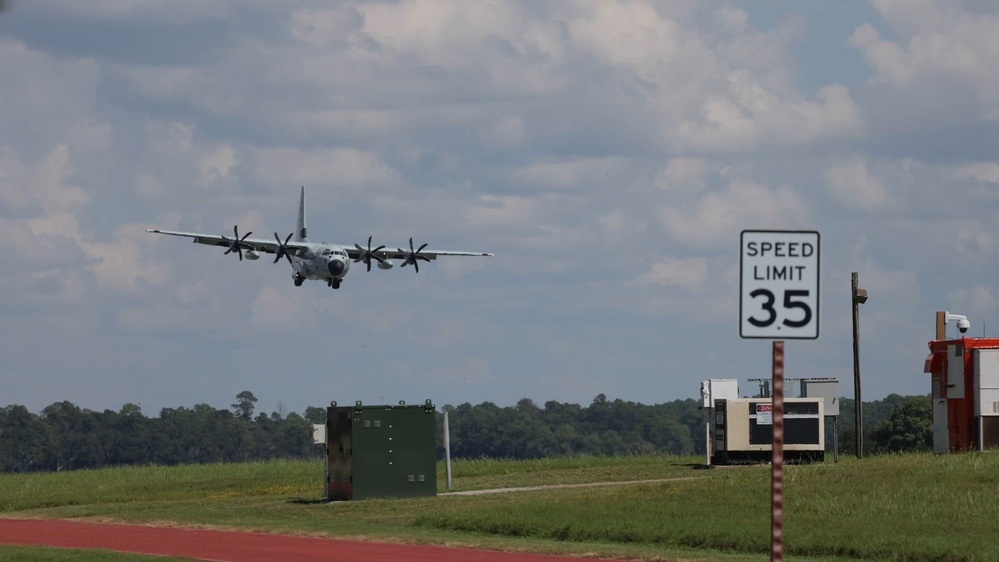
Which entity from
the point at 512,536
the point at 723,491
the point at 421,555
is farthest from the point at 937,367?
the point at 421,555

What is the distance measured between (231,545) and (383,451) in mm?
9312

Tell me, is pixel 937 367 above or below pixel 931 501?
above

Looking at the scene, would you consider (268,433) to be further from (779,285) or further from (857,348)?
(779,285)

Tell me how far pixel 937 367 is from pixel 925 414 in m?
50.4

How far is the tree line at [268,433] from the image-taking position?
144750 mm

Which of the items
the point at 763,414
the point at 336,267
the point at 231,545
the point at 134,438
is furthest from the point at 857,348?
the point at 134,438

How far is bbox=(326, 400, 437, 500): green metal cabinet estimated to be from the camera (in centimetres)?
3672

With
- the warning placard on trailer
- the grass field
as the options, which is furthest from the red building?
the warning placard on trailer

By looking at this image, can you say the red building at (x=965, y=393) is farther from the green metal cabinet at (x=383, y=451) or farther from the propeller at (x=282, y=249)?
the propeller at (x=282, y=249)

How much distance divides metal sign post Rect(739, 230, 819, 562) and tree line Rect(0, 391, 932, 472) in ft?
402

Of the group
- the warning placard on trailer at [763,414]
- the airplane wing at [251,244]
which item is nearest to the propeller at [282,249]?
the airplane wing at [251,244]

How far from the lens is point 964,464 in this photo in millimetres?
33594

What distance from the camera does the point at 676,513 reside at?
30047 millimetres

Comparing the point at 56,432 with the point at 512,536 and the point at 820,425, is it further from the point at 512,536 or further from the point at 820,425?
the point at 512,536
